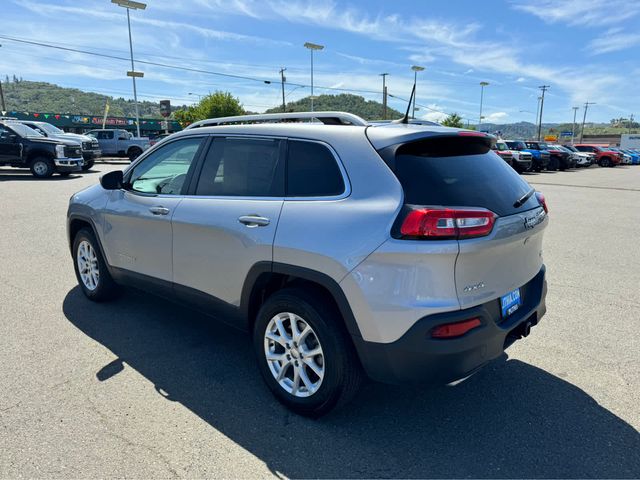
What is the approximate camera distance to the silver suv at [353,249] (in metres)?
2.36

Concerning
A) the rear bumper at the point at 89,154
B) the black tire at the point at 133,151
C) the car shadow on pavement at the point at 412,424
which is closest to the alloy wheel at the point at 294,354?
the car shadow on pavement at the point at 412,424

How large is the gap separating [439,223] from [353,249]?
1.54 ft

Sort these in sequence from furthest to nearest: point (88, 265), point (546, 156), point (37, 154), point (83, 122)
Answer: point (83, 122), point (546, 156), point (37, 154), point (88, 265)

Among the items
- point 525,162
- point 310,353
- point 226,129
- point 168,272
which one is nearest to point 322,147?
point 226,129

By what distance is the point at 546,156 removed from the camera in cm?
2925

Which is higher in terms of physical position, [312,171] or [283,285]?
[312,171]

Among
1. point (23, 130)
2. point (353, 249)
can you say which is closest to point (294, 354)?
point (353, 249)

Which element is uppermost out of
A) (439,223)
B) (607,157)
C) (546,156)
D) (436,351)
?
(439,223)

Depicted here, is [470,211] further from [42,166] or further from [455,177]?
[42,166]

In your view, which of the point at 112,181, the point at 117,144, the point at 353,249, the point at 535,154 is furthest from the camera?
the point at 535,154

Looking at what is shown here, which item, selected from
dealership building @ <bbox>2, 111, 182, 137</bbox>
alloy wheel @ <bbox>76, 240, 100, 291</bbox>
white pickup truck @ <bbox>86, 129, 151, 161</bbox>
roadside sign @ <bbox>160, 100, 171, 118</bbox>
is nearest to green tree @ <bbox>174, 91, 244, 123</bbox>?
dealership building @ <bbox>2, 111, 182, 137</bbox>

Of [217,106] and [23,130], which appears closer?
[23,130]

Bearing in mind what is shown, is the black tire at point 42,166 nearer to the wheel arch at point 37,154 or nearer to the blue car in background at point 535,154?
the wheel arch at point 37,154

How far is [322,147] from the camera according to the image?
2.84m
